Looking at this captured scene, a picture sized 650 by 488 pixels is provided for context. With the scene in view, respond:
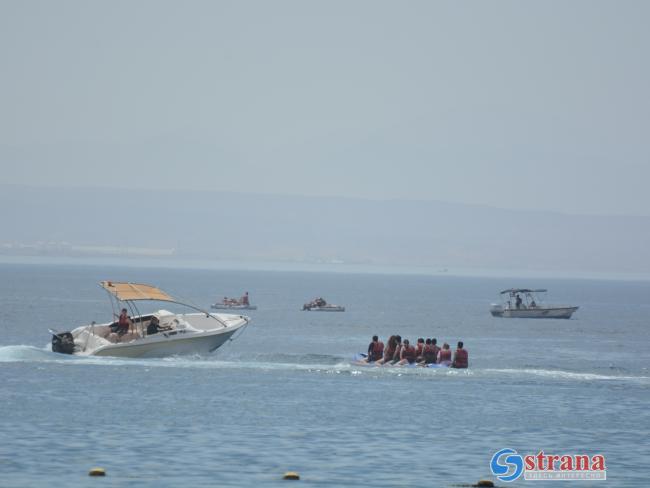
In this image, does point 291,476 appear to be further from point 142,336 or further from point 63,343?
point 142,336

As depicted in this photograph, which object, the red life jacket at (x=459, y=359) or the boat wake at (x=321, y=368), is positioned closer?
the boat wake at (x=321, y=368)

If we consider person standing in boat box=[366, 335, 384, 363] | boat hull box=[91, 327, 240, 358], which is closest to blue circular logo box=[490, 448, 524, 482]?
person standing in boat box=[366, 335, 384, 363]

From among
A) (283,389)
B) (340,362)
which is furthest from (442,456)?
(340,362)

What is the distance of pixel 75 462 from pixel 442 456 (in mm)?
8987

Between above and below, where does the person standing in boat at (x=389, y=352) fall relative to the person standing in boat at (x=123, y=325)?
below

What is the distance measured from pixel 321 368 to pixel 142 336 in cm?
764

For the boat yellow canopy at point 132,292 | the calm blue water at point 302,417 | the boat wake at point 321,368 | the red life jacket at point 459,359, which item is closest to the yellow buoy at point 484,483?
the calm blue water at point 302,417

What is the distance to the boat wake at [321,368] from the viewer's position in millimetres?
55344

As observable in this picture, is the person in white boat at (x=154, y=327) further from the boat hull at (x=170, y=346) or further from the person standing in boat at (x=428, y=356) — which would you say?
the person standing in boat at (x=428, y=356)

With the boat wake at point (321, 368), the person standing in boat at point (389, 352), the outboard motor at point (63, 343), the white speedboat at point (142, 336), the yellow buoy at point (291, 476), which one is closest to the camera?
the yellow buoy at point (291, 476)

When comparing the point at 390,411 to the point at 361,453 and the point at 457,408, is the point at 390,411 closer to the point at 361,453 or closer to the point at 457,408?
the point at 457,408

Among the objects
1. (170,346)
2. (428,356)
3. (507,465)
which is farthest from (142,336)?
(507,465)

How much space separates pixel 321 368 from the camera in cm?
5706

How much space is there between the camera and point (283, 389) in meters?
49.1
